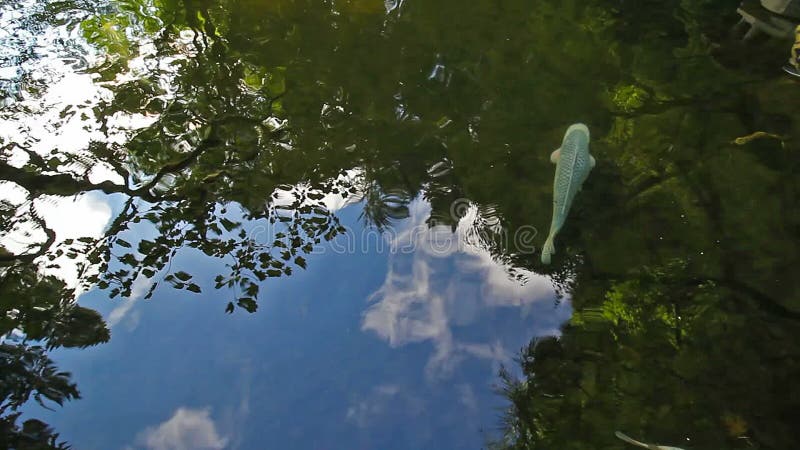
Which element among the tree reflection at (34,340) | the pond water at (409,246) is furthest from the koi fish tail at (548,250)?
the tree reflection at (34,340)

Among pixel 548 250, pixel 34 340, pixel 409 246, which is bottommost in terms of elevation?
pixel 34 340

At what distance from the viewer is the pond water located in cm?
249

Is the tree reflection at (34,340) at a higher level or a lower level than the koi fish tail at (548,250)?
lower

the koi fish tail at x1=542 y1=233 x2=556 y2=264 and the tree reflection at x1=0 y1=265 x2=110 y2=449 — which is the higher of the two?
the koi fish tail at x1=542 y1=233 x2=556 y2=264

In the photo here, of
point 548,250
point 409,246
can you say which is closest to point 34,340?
point 409,246

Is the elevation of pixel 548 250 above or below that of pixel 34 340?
above

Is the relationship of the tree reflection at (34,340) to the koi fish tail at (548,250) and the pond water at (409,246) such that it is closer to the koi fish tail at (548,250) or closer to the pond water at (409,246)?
the pond water at (409,246)

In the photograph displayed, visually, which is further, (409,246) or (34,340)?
(409,246)

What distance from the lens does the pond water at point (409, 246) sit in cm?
249

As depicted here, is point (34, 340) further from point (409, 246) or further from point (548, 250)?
point (548, 250)

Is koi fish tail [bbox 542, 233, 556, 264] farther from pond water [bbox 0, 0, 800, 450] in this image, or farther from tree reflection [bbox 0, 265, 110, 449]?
tree reflection [bbox 0, 265, 110, 449]

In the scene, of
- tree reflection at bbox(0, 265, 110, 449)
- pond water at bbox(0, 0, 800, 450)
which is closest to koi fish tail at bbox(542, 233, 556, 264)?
pond water at bbox(0, 0, 800, 450)

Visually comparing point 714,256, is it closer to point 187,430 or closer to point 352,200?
point 352,200

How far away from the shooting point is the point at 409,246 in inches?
115
